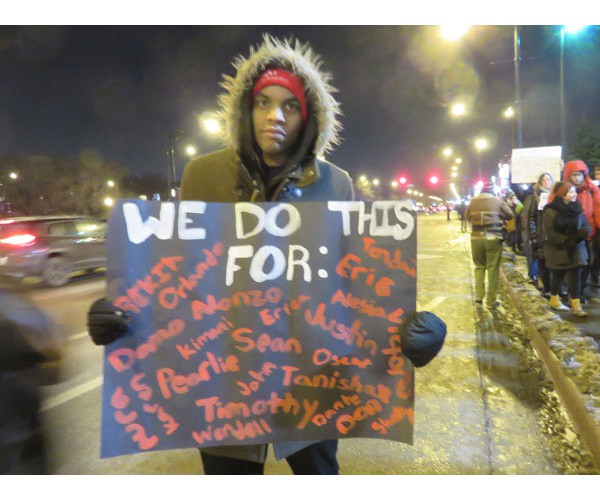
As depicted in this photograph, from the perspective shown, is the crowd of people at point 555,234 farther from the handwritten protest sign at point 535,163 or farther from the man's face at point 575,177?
the handwritten protest sign at point 535,163

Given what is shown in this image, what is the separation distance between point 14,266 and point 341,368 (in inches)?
454

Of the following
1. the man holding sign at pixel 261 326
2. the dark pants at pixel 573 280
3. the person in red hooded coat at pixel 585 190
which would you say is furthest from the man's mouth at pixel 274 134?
the person in red hooded coat at pixel 585 190

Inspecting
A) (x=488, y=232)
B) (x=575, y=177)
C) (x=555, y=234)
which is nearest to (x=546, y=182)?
(x=575, y=177)

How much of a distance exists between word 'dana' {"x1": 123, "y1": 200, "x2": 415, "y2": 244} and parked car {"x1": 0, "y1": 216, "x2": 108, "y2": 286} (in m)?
9.35

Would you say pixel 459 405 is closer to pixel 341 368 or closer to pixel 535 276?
pixel 341 368

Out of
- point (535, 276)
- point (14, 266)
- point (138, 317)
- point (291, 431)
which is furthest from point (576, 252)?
point (14, 266)

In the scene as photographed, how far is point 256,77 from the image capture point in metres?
1.98

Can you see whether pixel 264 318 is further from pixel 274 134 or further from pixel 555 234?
pixel 555 234

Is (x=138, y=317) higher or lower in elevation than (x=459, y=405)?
higher

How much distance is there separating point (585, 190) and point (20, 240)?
12135 mm

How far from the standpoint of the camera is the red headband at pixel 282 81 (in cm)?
195

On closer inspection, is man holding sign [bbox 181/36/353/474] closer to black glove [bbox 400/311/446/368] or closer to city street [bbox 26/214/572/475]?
black glove [bbox 400/311/446/368]

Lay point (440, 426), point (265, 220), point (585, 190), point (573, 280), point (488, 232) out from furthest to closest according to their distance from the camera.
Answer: point (488, 232) → point (585, 190) → point (573, 280) → point (440, 426) → point (265, 220)

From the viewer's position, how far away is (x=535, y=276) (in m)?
9.30
